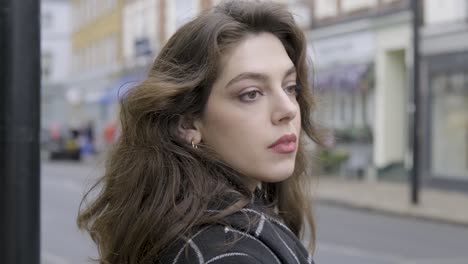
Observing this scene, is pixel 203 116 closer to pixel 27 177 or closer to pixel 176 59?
pixel 176 59

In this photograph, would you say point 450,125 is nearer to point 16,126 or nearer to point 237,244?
point 16,126

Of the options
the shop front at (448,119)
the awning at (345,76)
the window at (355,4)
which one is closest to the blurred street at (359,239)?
the shop front at (448,119)

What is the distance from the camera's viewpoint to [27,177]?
83.0 inches

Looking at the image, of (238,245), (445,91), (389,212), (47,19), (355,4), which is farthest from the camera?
(47,19)

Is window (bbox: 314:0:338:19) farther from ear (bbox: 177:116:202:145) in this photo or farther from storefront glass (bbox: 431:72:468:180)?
ear (bbox: 177:116:202:145)

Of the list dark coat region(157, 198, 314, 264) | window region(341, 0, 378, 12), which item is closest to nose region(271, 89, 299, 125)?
dark coat region(157, 198, 314, 264)


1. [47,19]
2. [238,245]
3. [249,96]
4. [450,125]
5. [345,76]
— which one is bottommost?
[450,125]

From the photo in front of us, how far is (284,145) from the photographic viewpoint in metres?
1.56

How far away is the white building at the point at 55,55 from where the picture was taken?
185 ft

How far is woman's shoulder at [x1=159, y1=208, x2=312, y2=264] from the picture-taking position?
4.30 feet

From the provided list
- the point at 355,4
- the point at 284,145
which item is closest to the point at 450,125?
the point at 355,4

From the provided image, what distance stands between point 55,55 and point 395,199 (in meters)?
46.5

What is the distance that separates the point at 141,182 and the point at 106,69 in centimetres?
4294

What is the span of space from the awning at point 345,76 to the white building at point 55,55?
37.4 m
